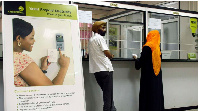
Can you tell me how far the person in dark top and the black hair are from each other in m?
1.51

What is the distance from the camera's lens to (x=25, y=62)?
209 cm

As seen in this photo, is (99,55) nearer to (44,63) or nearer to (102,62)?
(102,62)

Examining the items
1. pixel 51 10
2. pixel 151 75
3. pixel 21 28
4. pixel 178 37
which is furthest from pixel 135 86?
pixel 178 37

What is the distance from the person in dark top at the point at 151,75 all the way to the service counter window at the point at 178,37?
570mm

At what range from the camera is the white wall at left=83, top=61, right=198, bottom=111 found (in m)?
2.96

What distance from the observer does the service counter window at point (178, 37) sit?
155 inches

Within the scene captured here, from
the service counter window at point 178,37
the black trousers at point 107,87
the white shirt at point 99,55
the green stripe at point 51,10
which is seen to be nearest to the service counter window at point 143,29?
the service counter window at point 178,37

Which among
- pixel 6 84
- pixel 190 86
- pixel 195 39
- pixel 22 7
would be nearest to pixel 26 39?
pixel 22 7

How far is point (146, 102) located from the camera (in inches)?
119

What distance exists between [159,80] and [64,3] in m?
1.60

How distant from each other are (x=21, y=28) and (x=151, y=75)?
1.71 metres

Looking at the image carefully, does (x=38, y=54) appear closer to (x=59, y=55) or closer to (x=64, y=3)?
(x=59, y=55)

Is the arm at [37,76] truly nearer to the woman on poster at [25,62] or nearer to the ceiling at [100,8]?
the woman on poster at [25,62]

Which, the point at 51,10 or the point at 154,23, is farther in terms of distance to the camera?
the point at 154,23
